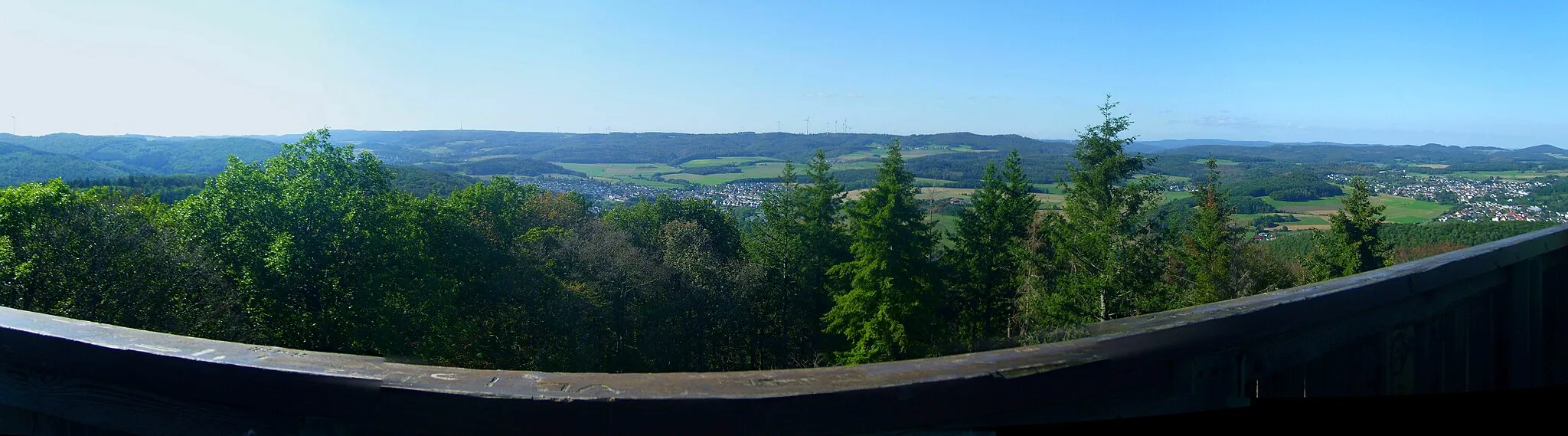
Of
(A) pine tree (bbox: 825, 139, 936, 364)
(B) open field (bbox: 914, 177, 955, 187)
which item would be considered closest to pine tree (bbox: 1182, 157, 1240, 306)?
(A) pine tree (bbox: 825, 139, 936, 364)

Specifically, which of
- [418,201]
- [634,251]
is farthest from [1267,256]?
[418,201]

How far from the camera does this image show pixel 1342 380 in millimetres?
2197

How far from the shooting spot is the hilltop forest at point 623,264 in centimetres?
1438

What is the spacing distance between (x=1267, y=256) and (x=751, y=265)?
929 inches

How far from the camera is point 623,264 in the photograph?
25.2m

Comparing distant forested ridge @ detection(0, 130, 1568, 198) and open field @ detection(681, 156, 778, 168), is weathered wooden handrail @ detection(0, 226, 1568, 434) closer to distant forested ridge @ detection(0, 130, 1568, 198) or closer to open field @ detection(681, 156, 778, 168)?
distant forested ridge @ detection(0, 130, 1568, 198)

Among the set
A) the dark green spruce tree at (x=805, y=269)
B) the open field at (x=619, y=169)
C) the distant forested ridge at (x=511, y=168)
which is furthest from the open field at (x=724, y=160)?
the dark green spruce tree at (x=805, y=269)

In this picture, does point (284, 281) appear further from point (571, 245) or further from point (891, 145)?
point (891, 145)

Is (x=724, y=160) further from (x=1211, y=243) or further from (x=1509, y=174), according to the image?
(x=1509, y=174)

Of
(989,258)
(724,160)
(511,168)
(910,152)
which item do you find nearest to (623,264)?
(989,258)

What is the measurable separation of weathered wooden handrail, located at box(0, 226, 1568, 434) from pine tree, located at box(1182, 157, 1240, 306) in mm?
27052

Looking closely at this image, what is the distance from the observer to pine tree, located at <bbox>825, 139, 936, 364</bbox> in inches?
829

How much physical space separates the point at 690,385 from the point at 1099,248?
21.1 metres

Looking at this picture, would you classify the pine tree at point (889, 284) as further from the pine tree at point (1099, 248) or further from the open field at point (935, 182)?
the open field at point (935, 182)
